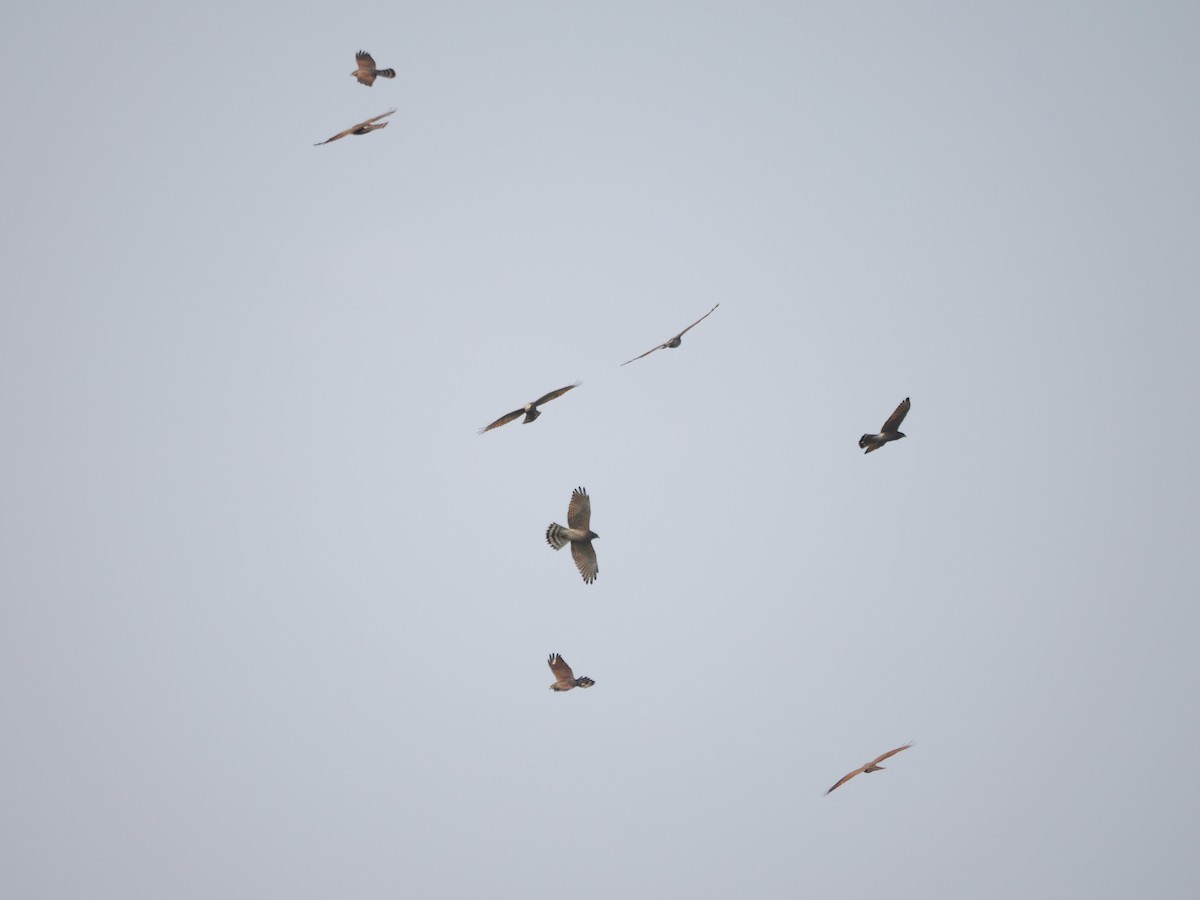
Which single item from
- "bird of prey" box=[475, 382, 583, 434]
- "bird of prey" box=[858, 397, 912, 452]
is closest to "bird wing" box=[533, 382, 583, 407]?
"bird of prey" box=[475, 382, 583, 434]

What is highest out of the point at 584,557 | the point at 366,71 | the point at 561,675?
the point at 366,71

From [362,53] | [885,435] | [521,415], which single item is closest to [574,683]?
[521,415]

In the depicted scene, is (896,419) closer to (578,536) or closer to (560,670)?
(578,536)

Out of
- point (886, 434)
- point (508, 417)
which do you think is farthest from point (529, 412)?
point (886, 434)

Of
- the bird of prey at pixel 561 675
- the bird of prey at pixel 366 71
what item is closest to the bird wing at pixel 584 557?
the bird of prey at pixel 561 675

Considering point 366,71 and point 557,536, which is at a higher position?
point 366,71

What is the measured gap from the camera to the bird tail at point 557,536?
1140 inches

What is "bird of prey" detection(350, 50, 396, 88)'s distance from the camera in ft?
107

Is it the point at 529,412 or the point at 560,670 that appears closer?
the point at 529,412

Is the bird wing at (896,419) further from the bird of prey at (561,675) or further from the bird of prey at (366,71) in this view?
the bird of prey at (366,71)

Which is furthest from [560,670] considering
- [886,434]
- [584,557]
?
[886,434]

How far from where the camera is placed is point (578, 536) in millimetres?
29453

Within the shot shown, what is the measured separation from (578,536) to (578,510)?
0.87m

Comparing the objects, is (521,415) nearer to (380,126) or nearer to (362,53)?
(380,126)
